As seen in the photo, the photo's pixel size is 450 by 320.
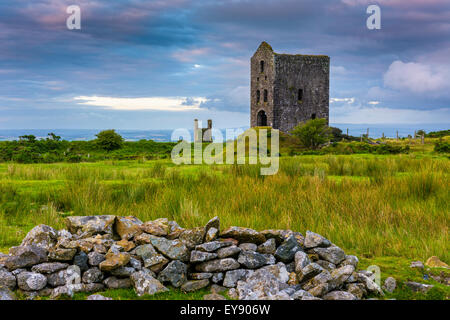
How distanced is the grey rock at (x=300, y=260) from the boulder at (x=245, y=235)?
545 mm

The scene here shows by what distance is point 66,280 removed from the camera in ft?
14.7

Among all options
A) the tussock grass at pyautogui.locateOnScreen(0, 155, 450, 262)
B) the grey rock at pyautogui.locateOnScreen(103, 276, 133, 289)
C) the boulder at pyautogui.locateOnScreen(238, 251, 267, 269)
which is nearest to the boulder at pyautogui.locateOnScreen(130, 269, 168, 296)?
the grey rock at pyautogui.locateOnScreen(103, 276, 133, 289)

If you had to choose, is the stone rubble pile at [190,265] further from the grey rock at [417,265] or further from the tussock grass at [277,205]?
the tussock grass at [277,205]

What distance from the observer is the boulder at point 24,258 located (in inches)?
177

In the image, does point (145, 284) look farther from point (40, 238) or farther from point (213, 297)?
point (40, 238)

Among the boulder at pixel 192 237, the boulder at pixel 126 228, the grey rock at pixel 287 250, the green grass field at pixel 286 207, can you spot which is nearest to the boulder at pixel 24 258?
the boulder at pixel 126 228

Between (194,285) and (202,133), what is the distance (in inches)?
1453

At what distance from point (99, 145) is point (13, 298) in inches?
1201

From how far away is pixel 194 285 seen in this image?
4.54 m

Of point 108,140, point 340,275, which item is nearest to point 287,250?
point 340,275

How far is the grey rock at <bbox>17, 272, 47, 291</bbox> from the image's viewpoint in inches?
170

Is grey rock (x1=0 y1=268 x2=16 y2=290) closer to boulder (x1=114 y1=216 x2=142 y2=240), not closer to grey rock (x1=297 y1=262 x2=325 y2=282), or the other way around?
boulder (x1=114 y1=216 x2=142 y2=240)
